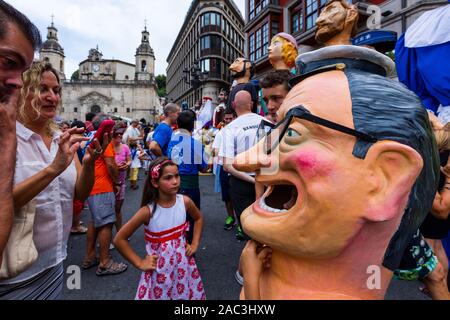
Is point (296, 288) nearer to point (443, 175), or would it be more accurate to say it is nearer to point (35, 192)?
point (35, 192)

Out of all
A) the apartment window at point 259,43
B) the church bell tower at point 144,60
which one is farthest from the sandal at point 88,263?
the church bell tower at point 144,60

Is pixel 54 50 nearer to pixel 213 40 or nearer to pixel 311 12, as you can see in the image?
pixel 213 40

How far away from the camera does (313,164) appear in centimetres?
89

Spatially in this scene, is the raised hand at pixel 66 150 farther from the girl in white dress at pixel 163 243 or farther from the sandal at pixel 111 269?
the sandal at pixel 111 269

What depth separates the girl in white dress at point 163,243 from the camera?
201cm

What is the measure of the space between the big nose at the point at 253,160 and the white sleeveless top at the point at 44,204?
3.53ft

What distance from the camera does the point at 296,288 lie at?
1.04 m

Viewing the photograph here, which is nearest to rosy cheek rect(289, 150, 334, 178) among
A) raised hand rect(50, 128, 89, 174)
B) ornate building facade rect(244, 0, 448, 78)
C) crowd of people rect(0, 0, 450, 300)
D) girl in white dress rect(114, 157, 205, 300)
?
crowd of people rect(0, 0, 450, 300)

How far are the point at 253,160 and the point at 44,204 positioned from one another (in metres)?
1.17

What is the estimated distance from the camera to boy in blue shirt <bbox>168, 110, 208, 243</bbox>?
3.29m

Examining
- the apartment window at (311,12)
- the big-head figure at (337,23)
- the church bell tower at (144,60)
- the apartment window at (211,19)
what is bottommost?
the big-head figure at (337,23)

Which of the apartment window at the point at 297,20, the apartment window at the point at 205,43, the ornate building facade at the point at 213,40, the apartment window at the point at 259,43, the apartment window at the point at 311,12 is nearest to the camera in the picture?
the apartment window at the point at 311,12

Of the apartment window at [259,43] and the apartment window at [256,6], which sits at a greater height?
the apartment window at [256,6]

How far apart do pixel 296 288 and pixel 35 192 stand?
4.04 feet
